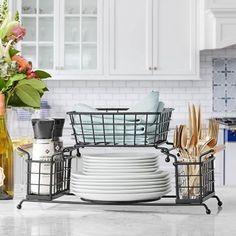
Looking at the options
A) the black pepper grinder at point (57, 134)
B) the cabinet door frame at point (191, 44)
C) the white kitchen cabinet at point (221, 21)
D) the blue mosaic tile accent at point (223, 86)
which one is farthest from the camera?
the blue mosaic tile accent at point (223, 86)

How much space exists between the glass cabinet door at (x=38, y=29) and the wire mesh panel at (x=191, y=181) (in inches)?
158

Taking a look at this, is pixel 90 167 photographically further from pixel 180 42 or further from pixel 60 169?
pixel 180 42

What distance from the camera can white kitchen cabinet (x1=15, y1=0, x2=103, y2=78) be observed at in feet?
18.7

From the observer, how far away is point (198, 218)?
1.76 m

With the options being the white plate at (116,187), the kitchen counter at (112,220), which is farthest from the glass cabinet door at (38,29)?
the white plate at (116,187)

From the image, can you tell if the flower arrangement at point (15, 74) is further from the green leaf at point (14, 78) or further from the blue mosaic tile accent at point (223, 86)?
the blue mosaic tile accent at point (223, 86)

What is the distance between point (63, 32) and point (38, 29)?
221 mm

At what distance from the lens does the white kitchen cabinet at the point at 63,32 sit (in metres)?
5.70

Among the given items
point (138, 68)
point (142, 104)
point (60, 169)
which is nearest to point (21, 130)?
point (60, 169)

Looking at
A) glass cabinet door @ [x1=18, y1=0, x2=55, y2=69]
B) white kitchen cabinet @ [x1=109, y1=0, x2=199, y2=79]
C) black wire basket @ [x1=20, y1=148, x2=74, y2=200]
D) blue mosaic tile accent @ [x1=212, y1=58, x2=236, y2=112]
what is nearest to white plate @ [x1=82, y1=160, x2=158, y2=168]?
black wire basket @ [x1=20, y1=148, x2=74, y2=200]

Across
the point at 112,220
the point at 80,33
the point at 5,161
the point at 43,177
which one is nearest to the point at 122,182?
the point at 112,220

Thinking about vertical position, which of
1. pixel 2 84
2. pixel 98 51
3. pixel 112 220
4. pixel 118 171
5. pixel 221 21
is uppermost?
pixel 221 21

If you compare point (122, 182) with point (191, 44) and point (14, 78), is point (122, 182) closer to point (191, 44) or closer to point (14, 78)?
point (14, 78)

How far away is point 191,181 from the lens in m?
1.84
